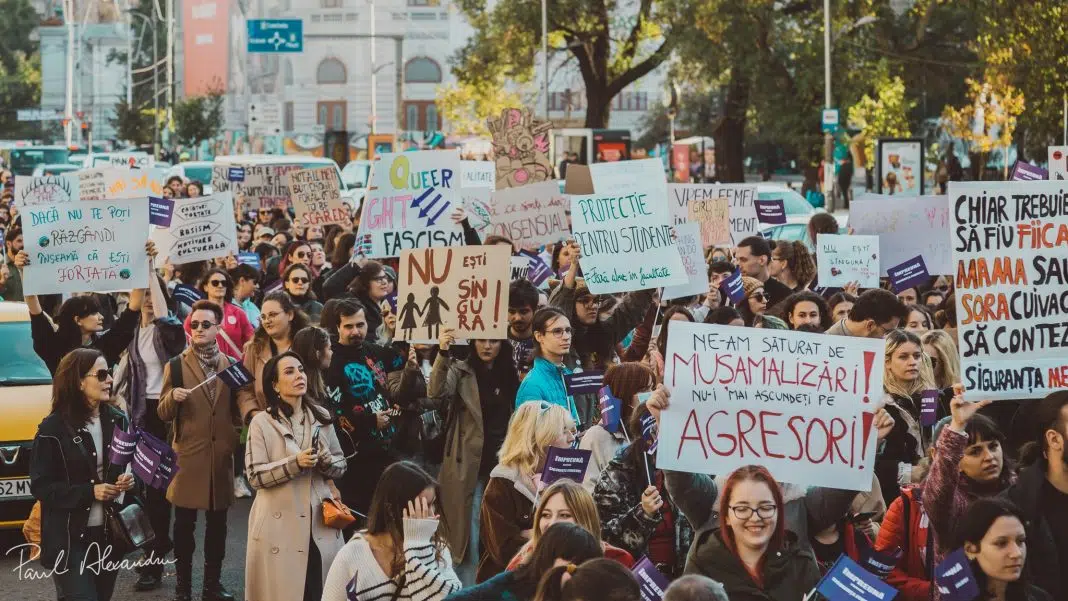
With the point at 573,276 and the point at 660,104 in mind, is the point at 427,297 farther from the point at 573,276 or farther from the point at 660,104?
the point at 660,104

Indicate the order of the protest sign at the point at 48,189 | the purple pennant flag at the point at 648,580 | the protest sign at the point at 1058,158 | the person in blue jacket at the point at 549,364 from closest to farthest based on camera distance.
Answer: the purple pennant flag at the point at 648,580
the person in blue jacket at the point at 549,364
the protest sign at the point at 1058,158
the protest sign at the point at 48,189

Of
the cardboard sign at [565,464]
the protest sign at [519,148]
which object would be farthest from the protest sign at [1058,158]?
the cardboard sign at [565,464]

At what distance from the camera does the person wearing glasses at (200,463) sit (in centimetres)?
877

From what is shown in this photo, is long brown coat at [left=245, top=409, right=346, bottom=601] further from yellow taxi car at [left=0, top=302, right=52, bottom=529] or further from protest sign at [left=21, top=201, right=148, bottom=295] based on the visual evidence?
protest sign at [left=21, top=201, right=148, bottom=295]

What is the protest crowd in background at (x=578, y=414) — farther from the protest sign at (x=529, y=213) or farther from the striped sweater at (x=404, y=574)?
the protest sign at (x=529, y=213)

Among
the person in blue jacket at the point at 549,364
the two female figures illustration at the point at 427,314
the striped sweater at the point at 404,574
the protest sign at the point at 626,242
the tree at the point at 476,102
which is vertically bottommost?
the striped sweater at the point at 404,574

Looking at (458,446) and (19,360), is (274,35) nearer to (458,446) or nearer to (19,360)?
(19,360)

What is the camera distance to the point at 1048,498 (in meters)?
5.88

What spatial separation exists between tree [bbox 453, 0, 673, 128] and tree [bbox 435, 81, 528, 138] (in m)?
0.41

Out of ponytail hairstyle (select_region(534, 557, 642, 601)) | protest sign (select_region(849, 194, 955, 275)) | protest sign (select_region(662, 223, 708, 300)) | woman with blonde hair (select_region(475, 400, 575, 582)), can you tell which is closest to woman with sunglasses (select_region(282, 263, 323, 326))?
protest sign (select_region(662, 223, 708, 300))

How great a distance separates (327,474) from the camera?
7.76 meters

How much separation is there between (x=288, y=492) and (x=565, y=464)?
1.69 meters

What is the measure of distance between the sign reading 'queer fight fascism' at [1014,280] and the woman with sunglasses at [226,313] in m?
5.62

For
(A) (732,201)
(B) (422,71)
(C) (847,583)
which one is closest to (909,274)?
(A) (732,201)
